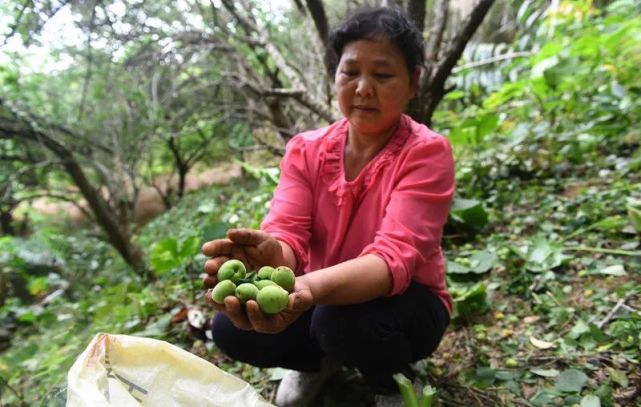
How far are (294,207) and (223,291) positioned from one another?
22.0 inches

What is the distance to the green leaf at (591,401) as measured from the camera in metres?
1.31

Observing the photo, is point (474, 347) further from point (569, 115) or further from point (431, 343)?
point (569, 115)

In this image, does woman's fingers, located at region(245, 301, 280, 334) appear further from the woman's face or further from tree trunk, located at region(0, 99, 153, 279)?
tree trunk, located at region(0, 99, 153, 279)

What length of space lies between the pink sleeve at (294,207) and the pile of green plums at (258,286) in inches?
14.5

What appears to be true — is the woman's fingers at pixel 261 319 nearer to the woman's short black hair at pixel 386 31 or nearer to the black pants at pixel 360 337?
the black pants at pixel 360 337

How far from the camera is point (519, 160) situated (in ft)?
10.5

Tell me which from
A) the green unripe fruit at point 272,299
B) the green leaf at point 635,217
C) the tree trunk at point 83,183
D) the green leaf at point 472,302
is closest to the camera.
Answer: the green unripe fruit at point 272,299

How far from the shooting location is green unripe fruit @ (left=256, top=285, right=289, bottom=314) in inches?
38.0

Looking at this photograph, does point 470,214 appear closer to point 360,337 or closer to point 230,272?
point 360,337

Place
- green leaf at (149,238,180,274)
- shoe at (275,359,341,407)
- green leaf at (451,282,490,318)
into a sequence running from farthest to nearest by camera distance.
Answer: green leaf at (149,238,180,274)
green leaf at (451,282,490,318)
shoe at (275,359,341,407)

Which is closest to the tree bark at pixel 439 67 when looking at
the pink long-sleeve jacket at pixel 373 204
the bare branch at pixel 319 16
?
the bare branch at pixel 319 16

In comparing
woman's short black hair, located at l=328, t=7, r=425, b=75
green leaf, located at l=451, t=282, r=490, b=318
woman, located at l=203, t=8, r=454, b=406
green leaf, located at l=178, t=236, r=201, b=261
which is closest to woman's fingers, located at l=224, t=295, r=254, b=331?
woman, located at l=203, t=8, r=454, b=406

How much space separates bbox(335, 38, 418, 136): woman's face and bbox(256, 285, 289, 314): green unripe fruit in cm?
69

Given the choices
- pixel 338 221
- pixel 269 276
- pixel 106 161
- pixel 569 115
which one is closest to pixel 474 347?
pixel 338 221
